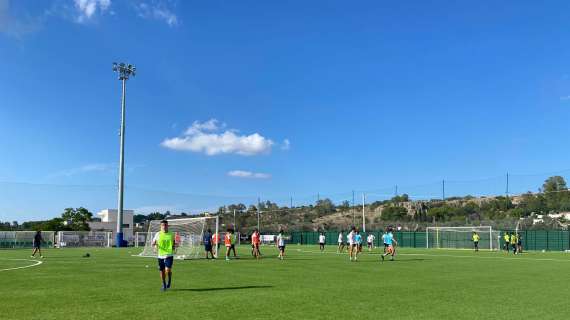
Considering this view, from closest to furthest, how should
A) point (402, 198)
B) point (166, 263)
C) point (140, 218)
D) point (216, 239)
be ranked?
point (166, 263) → point (216, 239) → point (402, 198) → point (140, 218)

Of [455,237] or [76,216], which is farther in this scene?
[76,216]

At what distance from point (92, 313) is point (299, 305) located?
13.8ft

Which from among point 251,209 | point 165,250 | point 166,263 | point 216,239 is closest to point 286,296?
point 166,263

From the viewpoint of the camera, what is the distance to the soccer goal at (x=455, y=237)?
56.4 meters

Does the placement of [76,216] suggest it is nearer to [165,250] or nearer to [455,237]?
[455,237]

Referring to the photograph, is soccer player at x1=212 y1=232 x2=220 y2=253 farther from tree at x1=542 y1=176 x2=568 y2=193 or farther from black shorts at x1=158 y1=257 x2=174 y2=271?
tree at x1=542 y1=176 x2=568 y2=193

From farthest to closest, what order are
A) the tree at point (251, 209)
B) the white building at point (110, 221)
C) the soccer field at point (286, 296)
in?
the white building at point (110, 221) → the tree at point (251, 209) → the soccer field at point (286, 296)

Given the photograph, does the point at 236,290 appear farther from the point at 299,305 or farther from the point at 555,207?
the point at 555,207

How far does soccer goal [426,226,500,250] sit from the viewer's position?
56.4 metres

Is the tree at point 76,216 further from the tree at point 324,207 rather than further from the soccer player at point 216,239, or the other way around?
the soccer player at point 216,239

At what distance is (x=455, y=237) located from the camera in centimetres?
6016

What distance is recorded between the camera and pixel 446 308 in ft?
38.0

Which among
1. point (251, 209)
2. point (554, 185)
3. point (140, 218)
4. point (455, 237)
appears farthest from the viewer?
point (140, 218)

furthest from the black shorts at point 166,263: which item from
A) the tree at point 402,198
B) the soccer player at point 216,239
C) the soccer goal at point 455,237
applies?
the tree at point 402,198
